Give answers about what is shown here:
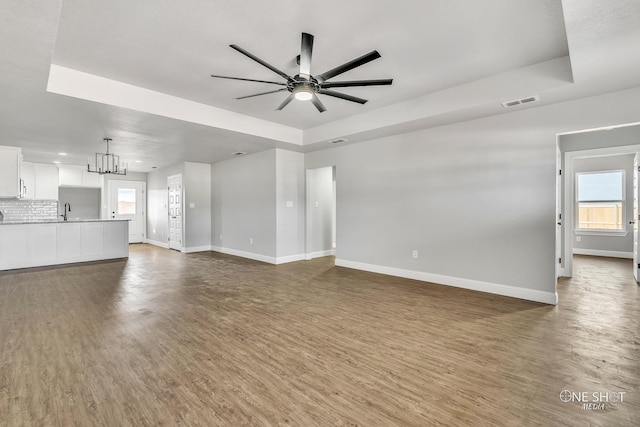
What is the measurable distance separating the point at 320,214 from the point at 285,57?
455 cm

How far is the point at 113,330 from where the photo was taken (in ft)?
9.73

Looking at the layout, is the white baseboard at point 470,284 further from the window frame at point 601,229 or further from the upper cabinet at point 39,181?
the upper cabinet at point 39,181

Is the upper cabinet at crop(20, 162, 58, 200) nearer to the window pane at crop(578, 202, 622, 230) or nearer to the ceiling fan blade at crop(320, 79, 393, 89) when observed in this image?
the ceiling fan blade at crop(320, 79, 393, 89)

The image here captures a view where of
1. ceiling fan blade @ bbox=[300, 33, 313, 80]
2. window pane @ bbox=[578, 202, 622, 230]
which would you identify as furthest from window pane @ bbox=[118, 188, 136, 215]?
window pane @ bbox=[578, 202, 622, 230]

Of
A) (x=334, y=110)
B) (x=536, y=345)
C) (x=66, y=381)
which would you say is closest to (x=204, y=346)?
(x=66, y=381)

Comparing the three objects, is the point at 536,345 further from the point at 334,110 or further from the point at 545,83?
the point at 334,110

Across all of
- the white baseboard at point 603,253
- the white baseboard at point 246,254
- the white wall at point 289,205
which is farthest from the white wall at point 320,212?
the white baseboard at point 603,253

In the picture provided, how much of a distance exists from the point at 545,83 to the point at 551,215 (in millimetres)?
1630

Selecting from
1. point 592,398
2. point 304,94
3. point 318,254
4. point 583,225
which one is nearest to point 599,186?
point 583,225

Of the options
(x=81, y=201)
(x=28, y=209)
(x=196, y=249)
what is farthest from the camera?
(x=81, y=201)

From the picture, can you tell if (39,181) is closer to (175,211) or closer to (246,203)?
(175,211)

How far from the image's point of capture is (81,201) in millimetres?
10070

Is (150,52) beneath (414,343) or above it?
above

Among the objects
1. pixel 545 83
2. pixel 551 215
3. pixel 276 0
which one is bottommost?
pixel 551 215
